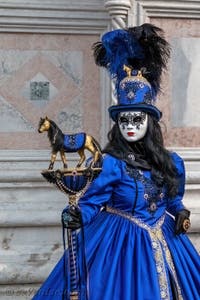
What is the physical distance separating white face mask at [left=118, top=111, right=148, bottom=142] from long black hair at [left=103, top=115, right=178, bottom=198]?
0.12ft

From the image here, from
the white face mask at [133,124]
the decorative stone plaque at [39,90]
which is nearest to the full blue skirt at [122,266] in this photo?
the white face mask at [133,124]

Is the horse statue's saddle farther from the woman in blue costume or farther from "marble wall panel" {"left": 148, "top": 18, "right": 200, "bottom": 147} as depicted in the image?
"marble wall panel" {"left": 148, "top": 18, "right": 200, "bottom": 147}

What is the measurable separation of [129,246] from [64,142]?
1.70 feet

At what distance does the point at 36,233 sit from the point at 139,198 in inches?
46.1

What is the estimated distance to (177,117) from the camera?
4285 millimetres

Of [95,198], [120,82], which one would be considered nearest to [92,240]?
[95,198]

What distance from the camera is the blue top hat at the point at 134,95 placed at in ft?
10.5

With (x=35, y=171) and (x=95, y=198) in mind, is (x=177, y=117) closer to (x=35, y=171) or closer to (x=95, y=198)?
(x=35, y=171)

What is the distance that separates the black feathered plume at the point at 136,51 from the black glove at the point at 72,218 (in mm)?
688

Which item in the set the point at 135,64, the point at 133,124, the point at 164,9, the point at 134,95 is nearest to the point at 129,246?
the point at 133,124

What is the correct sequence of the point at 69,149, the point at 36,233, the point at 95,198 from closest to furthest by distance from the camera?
the point at 69,149
the point at 95,198
the point at 36,233

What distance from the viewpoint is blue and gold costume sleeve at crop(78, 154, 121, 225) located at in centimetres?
307

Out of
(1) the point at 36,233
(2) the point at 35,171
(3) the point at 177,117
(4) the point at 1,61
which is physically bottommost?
(1) the point at 36,233

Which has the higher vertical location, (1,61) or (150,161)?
(1,61)
